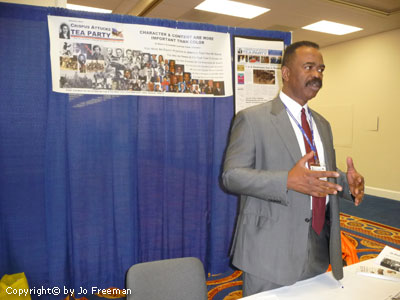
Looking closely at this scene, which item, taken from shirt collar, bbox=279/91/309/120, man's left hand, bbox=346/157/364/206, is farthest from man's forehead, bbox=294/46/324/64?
man's left hand, bbox=346/157/364/206

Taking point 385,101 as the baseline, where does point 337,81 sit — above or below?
above

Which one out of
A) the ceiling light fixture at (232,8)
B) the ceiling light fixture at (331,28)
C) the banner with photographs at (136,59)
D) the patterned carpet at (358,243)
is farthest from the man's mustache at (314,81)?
the ceiling light fixture at (331,28)

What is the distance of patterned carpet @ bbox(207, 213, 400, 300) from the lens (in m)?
2.71

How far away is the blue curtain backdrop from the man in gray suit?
4.40ft

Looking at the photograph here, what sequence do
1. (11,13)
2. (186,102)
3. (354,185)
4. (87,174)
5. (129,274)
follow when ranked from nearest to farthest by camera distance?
(129,274) → (354,185) → (11,13) → (87,174) → (186,102)

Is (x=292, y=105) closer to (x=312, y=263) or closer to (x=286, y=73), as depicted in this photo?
(x=286, y=73)

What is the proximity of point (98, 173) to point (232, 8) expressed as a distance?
3395 millimetres

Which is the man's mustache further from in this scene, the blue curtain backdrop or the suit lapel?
the blue curtain backdrop

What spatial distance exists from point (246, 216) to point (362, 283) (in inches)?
21.6

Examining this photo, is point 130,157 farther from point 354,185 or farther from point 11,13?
point 354,185

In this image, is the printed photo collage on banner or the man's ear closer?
the man's ear

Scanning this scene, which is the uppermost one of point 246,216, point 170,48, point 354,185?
point 170,48

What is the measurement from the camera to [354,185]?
1392mm

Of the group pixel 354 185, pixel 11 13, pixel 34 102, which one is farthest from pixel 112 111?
pixel 354 185
